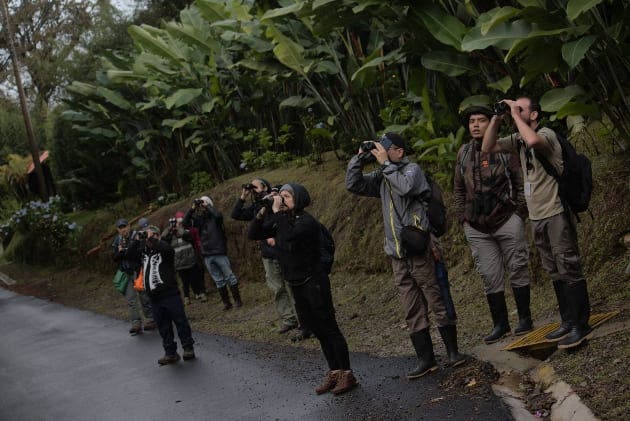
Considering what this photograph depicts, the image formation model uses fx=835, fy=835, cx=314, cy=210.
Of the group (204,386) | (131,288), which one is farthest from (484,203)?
(131,288)

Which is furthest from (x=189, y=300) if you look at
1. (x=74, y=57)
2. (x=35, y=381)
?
(x=74, y=57)

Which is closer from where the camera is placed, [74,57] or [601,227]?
[601,227]

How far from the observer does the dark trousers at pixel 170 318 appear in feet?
32.8

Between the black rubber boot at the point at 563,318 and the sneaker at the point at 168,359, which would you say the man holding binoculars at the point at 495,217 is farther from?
the sneaker at the point at 168,359

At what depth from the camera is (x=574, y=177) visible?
251 inches

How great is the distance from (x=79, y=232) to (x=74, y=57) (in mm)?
8634

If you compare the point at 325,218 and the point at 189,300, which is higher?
the point at 325,218

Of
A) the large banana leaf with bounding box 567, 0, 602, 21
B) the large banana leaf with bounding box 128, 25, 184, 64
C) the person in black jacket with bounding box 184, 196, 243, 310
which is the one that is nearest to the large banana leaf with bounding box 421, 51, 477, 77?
the large banana leaf with bounding box 567, 0, 602, 21

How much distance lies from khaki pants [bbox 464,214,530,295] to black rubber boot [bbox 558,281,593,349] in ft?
3.04

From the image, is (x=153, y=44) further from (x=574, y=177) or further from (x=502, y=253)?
(x=574, y=177)

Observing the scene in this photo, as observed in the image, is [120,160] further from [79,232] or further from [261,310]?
[261,310]

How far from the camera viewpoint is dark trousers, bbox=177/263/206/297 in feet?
50.6

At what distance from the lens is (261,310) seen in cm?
1300

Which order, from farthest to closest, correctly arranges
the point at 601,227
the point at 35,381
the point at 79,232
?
the point at 79,232, the point at 35,381, the point at 601,227
